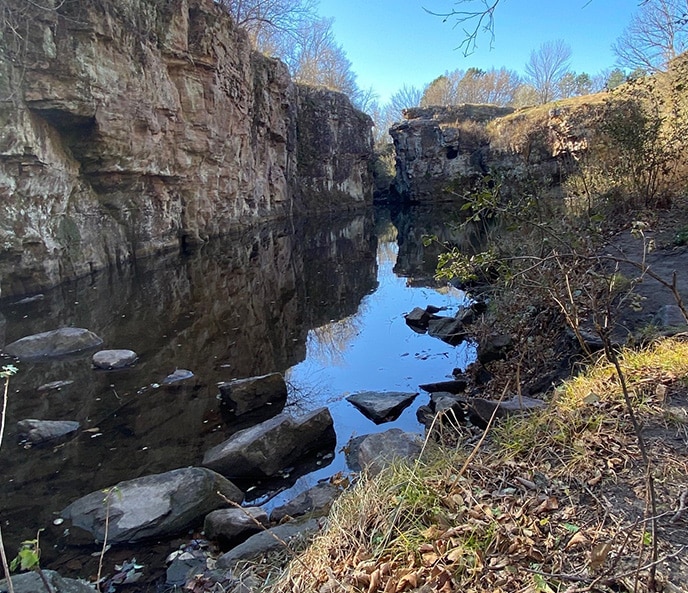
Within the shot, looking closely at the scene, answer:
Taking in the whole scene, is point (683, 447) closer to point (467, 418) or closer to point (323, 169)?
point (467, 418)

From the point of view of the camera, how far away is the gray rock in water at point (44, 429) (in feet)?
16.9

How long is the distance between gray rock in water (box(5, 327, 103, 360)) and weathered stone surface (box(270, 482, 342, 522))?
5572 millimetres

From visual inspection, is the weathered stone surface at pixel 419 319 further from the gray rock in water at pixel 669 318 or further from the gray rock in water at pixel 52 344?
the gray rock in water at pixel 52 344

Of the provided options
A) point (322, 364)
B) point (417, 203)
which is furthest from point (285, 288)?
point (417, 203)

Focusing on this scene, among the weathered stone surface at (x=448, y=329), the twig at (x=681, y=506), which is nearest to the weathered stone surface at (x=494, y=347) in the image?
the weathered stone surface at (x=448, y=329)

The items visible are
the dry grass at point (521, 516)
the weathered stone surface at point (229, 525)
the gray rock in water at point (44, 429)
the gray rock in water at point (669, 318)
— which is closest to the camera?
the dry grass at point (521, 516)

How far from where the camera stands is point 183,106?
19.0 m

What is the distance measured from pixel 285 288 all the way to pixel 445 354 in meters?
6.09

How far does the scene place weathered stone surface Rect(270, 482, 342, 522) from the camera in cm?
379

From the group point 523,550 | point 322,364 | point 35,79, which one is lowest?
point 322,364

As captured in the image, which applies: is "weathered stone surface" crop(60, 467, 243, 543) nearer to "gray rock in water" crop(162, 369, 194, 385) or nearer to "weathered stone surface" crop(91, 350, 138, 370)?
"gray rock in water" crop(162, 369, 194, 385)

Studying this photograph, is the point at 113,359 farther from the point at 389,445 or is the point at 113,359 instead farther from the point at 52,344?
the point at 389,445

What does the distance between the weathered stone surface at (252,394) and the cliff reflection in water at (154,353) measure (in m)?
0.21

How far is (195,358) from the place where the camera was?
7605 millimetres
